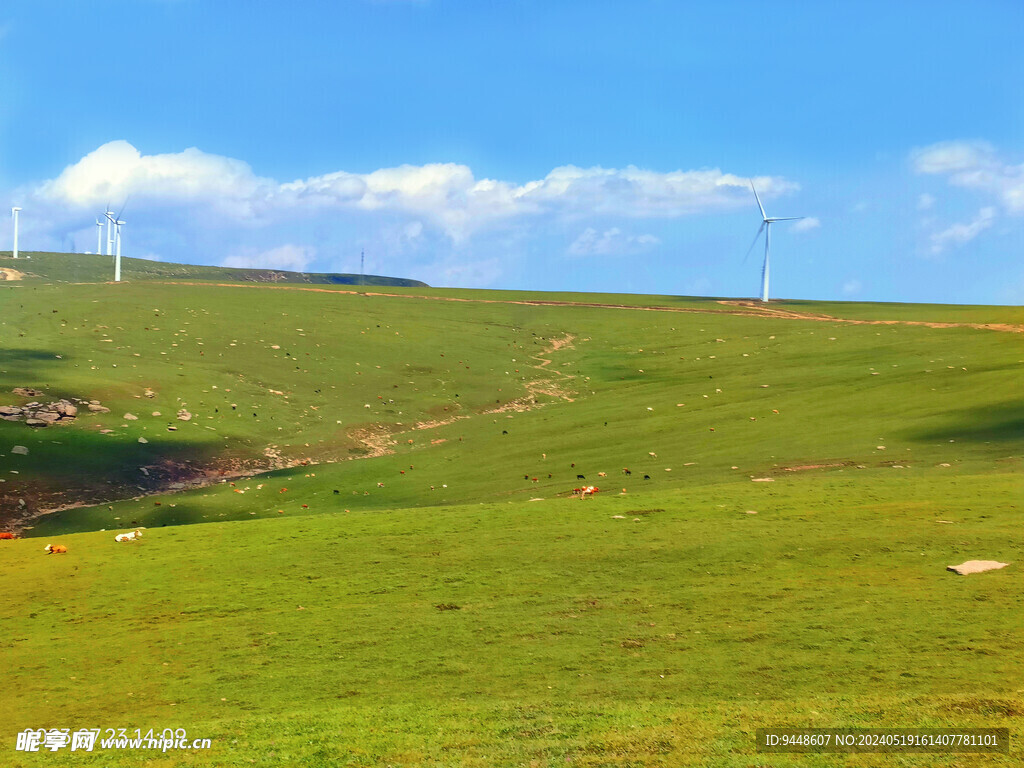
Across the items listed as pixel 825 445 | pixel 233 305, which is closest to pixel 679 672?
pixel 825 445

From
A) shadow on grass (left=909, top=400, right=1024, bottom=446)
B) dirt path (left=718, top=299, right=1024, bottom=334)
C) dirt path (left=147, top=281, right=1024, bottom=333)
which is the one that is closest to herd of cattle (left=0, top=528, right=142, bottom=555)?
shadow on grass (left=909, top=400, right=1024, bottom=446)

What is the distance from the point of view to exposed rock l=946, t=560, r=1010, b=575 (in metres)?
11.7

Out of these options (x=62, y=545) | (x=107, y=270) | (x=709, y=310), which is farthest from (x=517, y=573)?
(x=107, y=270)

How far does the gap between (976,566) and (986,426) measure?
1523 centimetres

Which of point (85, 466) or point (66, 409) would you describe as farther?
point (66, 409)

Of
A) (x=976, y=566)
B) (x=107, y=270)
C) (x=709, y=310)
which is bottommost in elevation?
(x=976, y=566)

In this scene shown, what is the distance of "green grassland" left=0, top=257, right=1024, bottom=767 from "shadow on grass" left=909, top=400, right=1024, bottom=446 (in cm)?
17

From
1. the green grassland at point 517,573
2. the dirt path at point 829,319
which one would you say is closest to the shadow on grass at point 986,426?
the green grassland at point 517,573

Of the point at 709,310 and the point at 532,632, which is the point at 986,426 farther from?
the point at 709,310

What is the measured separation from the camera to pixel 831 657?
30.5 ft

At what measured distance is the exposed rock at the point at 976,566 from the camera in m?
11.7

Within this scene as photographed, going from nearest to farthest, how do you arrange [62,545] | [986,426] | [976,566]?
[976,566], [62,545], [986,426]

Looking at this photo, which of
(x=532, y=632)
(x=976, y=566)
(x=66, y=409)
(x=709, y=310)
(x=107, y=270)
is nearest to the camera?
(x=532, y=632)

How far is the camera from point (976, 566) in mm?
11820
